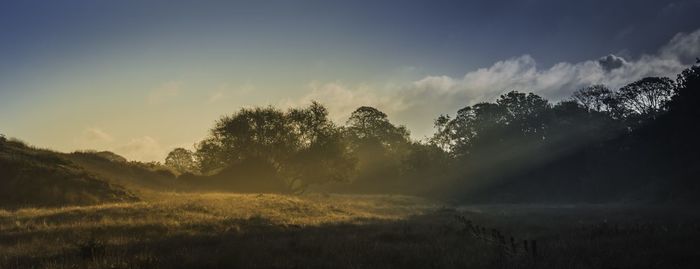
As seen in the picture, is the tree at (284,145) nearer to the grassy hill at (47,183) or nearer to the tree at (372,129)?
the grassy hill at (47,183)

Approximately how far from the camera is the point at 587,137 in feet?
254

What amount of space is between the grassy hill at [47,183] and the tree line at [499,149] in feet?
69.1

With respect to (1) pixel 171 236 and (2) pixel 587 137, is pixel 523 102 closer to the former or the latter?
(2) pixel 587 137

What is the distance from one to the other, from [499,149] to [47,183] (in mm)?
74676

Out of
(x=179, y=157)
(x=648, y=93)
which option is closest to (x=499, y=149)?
(x=648, y=93)

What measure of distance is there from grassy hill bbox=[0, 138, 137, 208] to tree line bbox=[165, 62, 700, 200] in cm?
2106

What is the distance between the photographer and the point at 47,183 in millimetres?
30812

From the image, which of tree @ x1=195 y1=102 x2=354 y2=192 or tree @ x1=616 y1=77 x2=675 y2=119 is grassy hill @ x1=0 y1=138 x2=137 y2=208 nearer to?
tree @ x1=195 y1=102 x2=354 y2=192

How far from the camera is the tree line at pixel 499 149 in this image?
55906mm

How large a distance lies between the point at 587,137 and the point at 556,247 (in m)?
71.5

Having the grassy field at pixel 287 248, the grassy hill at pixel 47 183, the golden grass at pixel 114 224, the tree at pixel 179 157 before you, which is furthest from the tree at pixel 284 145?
the tree at pixel 179 157

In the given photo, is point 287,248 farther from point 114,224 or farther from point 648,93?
point 648,93

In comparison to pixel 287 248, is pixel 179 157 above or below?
above

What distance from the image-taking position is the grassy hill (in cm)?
2930
